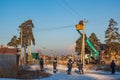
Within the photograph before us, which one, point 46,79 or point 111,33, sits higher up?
point 111,33

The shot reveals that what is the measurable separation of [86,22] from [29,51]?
39.8 meters

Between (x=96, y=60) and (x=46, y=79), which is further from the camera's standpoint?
(x=96, y=60)

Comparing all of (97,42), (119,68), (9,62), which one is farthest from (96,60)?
(97,42)

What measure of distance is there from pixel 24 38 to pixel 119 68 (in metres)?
43.2

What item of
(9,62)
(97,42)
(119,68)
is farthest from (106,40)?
(9,62)

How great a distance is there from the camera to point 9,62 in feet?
137

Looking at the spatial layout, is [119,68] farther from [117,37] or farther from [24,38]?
[24,38]

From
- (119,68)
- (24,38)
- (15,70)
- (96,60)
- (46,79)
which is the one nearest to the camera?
(46,79)

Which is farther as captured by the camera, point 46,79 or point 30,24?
point 30,24

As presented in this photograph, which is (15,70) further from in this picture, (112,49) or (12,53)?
(112,49)

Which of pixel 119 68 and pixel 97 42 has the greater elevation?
pixel 97 42

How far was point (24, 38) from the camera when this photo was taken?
299ft

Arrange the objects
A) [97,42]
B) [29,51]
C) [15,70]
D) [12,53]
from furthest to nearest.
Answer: [97,42], [29,51], [12,53], [15,70]

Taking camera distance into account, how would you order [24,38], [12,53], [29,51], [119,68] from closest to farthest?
[12,53] → [119,68] → [29,51] → [24,38]
